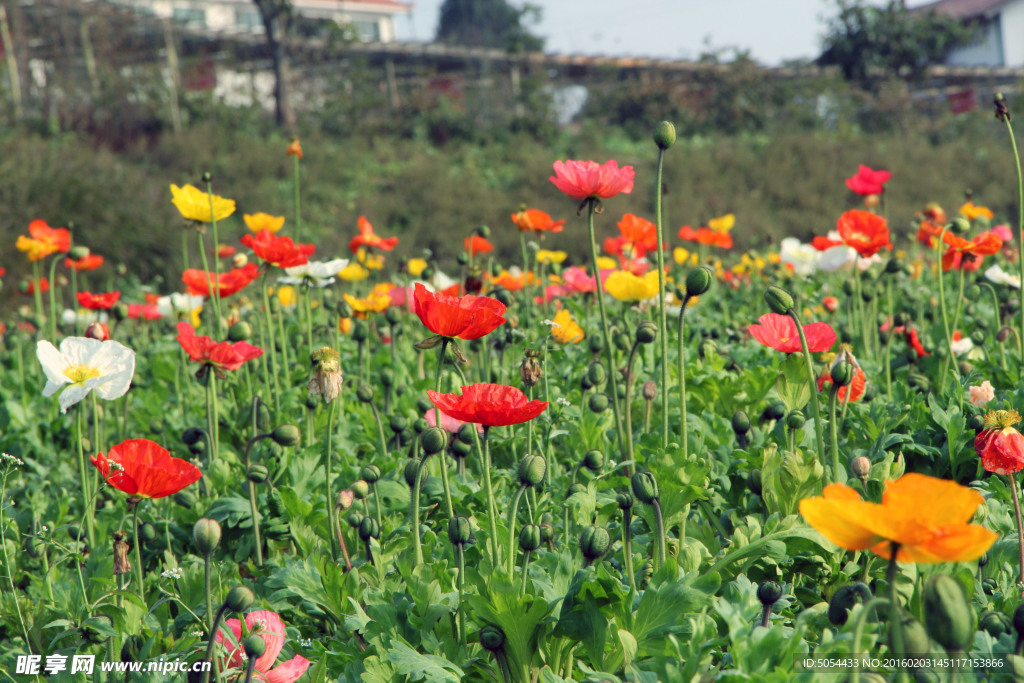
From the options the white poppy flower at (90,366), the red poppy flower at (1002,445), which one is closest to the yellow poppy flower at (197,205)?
the white poppy flower at (90,366)

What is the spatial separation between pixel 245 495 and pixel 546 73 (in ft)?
61.9

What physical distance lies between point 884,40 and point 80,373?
874 inches

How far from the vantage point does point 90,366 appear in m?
1.71

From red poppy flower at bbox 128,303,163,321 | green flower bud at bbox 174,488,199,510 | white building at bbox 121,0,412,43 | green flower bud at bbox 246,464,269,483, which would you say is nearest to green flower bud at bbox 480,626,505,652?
green flower bud at bbox 246,464,269,483

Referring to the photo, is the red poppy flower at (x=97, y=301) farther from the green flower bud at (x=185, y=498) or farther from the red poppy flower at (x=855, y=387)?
the red poppy flower at (x=855, y=387)

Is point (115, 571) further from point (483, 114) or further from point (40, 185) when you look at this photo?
point (483, 114)

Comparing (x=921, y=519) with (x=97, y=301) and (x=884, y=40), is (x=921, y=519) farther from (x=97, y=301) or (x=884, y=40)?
(x=884, y=40)

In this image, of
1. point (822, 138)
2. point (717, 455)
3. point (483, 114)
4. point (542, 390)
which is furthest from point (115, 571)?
point (483, 114)

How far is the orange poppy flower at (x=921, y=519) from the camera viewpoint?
2.31 feet

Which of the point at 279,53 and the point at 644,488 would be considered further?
the point at 279,53

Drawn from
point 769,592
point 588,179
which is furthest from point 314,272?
point 769,592

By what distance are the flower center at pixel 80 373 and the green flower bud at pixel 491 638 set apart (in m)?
1.05

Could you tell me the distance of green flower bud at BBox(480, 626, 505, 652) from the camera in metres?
1.13

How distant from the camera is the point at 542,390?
2.21 metres
